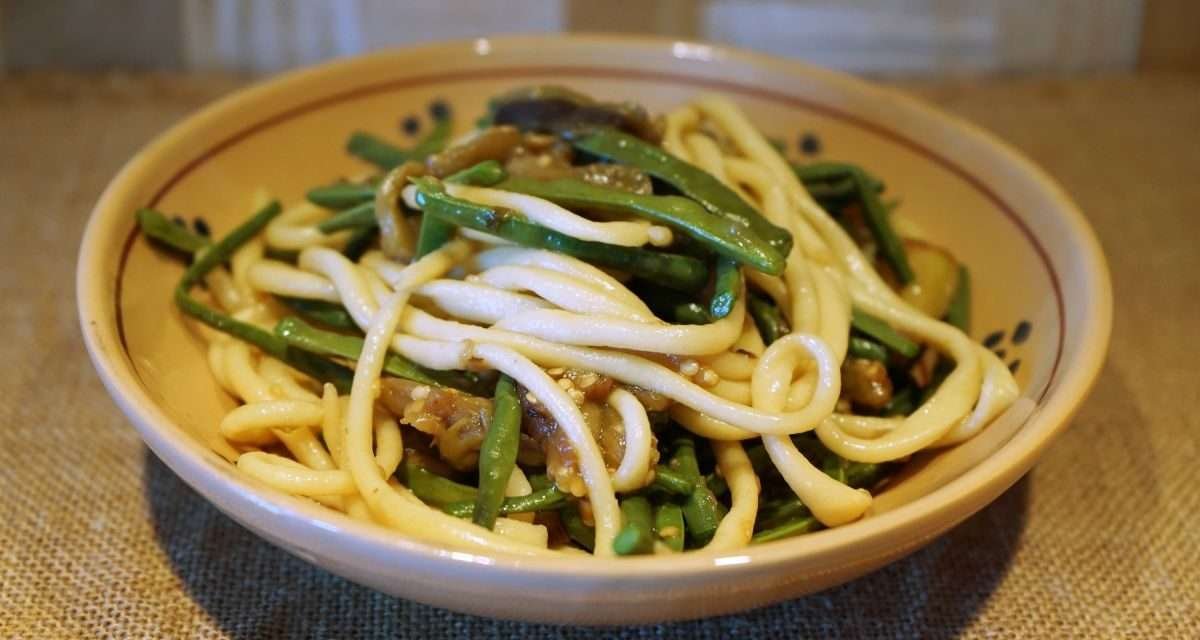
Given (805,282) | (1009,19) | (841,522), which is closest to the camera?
(841,522)

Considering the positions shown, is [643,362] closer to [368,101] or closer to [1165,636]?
[1165,636]

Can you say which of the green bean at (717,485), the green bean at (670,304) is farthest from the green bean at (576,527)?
the green bean at (670,304)

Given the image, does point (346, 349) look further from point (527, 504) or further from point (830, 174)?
point (830, 174)

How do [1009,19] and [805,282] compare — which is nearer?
[805,282]

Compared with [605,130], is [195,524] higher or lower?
lower

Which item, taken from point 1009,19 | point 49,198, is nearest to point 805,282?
point 49,198

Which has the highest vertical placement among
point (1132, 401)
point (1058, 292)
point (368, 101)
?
point (368, 101)

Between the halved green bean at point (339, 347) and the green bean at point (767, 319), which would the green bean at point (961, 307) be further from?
the halved green bean at point (339, 347)

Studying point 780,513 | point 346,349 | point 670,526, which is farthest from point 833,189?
point 346,349
